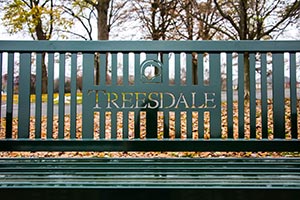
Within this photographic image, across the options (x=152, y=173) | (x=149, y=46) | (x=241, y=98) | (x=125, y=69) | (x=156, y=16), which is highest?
(x=156, y=16)

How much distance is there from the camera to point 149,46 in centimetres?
187

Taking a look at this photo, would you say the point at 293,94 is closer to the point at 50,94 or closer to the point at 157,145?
the point at 157,145

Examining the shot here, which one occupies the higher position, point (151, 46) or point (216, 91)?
point (151, 46)

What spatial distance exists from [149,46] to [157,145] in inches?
23.6

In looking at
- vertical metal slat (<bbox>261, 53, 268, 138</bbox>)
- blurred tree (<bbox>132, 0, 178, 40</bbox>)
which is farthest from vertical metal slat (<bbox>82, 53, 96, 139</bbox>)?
blurred tree (<bbox>132, 0, 178, 40</bbox>)

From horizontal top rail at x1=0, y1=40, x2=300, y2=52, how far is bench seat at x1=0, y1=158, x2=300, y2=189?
0.66m

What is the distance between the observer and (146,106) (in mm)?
1897

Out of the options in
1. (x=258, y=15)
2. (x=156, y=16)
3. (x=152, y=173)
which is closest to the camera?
(x=152, y=173)

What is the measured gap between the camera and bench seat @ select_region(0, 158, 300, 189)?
4.42ft

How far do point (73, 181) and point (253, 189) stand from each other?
2.56 feet

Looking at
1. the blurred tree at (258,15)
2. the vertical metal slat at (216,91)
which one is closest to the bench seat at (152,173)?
the vertical metal slat at (216,91)

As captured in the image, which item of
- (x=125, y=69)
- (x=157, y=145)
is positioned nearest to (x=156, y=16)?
(x=125, y=69)

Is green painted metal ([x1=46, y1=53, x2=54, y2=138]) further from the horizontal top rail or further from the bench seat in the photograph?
the bench seat
